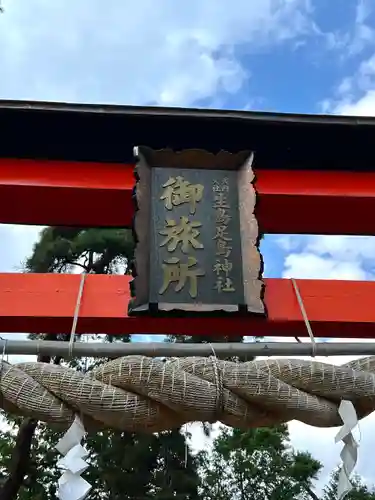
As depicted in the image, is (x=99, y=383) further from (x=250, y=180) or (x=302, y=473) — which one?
(x=302, y=473)

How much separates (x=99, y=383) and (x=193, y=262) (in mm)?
997

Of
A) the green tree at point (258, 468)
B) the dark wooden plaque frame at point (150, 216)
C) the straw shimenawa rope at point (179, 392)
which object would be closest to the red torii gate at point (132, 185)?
the dark wooden plaque frame at point (150, 216)

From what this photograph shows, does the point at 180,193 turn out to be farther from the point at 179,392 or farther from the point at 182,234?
the point at 179,392

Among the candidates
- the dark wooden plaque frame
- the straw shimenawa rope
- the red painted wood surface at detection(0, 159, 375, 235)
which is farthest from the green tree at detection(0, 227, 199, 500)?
the straw shimenawa rope

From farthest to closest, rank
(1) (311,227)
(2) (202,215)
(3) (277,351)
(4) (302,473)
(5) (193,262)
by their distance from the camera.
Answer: (4) (302,473) < (1) (311,227) < (2) (202,215) < (5) (193,262) < (3) (277,351)

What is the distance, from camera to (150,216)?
260cm

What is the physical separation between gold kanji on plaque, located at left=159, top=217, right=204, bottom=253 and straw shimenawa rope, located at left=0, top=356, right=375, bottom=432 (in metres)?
0.90

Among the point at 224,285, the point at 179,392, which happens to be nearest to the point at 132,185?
the point at 224,285

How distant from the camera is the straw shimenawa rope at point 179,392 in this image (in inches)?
61.8

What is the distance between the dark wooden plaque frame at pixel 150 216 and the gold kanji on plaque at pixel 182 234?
9cm

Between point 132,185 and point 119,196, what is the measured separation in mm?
90

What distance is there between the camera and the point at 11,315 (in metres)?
2.56

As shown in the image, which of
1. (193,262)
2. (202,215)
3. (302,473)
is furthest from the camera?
(302,473)

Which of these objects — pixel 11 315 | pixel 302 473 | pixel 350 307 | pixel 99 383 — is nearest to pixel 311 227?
pixel 350 307
